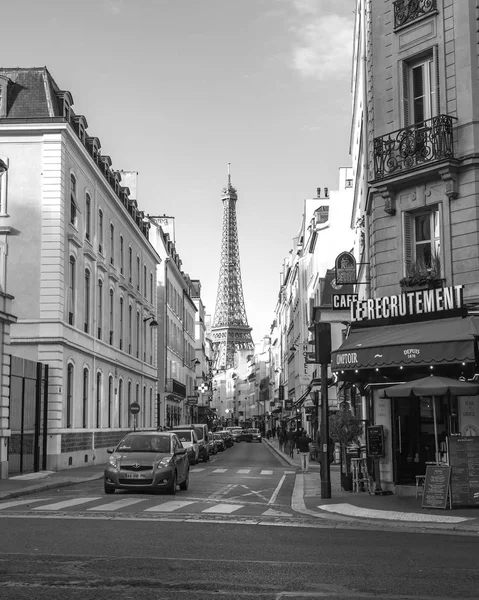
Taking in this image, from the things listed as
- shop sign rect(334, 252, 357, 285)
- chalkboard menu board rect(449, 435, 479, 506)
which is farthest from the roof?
chalkboard menu board rect(449, 435, 479, 506)

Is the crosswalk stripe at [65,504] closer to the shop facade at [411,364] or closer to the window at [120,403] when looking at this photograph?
the shop facade at [411,364]

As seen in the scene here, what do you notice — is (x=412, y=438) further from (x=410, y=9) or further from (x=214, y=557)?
(x=214, y=557)

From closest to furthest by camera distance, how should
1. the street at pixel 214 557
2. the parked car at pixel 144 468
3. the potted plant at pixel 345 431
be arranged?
the street at pixel 214 557 → the parked car at pixel 144 468 → the potted plant at pixel 345 431

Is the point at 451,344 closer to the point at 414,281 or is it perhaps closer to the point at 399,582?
the point at 414,281

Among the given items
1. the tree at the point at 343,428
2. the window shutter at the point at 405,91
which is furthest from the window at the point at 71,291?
the window shutter at the point at 405,91

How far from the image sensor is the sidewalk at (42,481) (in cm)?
2152

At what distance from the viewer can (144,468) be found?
1992 centimetres

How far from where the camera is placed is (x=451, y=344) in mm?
17141

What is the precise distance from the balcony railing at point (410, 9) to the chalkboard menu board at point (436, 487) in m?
10.4

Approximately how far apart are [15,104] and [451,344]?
21.9 metres

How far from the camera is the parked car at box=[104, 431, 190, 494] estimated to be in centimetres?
1983

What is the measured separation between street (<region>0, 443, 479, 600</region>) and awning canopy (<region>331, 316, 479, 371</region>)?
4175 millimetres

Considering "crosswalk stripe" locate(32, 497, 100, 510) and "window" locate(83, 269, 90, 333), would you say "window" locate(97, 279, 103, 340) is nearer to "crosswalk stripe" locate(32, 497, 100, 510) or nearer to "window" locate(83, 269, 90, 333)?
"window" locate(83, 269, 90, 333)

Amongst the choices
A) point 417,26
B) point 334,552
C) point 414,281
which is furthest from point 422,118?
point 334,552
